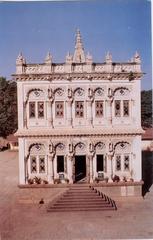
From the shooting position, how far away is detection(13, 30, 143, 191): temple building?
21.2 meters

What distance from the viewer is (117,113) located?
2155 centimetres

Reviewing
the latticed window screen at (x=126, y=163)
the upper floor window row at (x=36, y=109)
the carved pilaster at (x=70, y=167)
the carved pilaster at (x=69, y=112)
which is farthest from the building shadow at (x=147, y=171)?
the upper floor window row at (x=36, y=109)

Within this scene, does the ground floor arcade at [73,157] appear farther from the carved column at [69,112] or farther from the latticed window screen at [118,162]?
the carved column at [69,112]

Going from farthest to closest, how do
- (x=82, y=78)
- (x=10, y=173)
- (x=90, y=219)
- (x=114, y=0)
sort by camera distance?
1. (x=10, y=173)
2. (x=82, y=78)
3. (x=90, y=219)
4. (x=114, y=0)

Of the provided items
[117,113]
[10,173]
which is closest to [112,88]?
[117,113]

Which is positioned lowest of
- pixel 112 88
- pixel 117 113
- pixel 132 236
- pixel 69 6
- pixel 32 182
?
pixel 132 236

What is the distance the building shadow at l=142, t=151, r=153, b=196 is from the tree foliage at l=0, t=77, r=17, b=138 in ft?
42.1

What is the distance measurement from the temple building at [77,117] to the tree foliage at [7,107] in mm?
12968

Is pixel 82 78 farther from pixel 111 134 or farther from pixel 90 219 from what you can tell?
pixel 90 219

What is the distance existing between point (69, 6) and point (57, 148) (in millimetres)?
8536

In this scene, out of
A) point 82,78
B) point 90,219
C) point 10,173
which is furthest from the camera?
point 10,173

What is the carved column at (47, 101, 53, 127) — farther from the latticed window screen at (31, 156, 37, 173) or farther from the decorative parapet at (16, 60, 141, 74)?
the latticed window screen at (31, 156, 37, 173)

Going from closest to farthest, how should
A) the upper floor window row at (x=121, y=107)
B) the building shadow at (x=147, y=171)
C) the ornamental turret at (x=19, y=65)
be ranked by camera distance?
1. the ornamental turret at (x=19, y=65)
2. the upper floor window row at (x=121, y=107)
3. the building shadow at (x=147, y=171)

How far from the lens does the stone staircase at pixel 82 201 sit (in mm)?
19875
